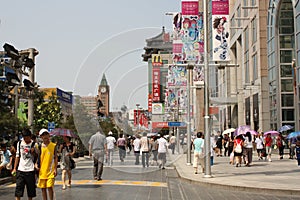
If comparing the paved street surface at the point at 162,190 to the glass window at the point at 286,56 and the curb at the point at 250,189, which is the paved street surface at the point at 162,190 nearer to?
the curb at the point at 250,189

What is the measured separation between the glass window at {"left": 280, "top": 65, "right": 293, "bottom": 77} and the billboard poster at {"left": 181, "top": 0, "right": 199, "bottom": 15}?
56.9 feet

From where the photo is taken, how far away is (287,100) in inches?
1561

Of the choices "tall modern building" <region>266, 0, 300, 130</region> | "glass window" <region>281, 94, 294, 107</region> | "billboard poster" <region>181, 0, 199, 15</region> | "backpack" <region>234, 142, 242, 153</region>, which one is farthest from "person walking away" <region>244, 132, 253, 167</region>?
"glass window" <region>281, 94, 294, 107</region>

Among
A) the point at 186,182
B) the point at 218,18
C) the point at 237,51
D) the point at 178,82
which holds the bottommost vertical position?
the point at 186,182

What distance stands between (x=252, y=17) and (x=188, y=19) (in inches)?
954

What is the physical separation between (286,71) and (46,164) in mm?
32644

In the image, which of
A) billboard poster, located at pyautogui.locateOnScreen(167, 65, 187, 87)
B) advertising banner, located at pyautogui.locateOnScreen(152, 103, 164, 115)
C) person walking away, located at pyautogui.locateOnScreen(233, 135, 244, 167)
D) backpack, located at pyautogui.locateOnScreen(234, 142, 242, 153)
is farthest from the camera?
advertising banner, located at pyautogui.locateOnScreen(152, 103, 164, 115)

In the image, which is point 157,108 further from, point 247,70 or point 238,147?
A: point 238,147

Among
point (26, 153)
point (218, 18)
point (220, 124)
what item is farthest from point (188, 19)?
point (220, 124)

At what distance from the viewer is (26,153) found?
10.5 m

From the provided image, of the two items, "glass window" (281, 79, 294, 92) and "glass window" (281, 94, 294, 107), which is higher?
"glass window" (281, 79, 294, 92)

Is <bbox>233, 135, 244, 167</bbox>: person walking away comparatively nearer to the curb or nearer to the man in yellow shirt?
the curb

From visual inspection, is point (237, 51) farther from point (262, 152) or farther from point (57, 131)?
point (57, 131)

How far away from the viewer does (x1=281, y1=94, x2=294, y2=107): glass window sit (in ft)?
130
